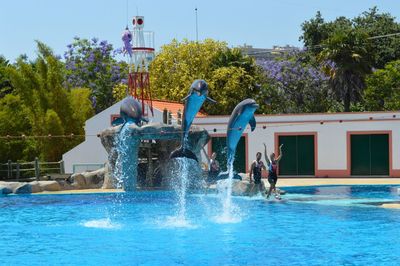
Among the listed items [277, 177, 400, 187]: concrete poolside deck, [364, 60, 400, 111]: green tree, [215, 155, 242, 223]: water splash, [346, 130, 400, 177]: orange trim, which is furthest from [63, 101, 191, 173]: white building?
[364, 60, 400, 111]: green tree

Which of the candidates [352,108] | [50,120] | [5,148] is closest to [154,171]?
[50,120]

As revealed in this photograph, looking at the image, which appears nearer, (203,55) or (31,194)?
(31,194)

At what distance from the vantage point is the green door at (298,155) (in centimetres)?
3014

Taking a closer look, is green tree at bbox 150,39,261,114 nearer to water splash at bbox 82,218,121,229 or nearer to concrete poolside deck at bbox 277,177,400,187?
concrete poolside deck at bbox 277,177,400,187

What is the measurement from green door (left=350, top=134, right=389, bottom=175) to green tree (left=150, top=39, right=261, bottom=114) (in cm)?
994

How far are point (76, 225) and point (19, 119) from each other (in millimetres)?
20249

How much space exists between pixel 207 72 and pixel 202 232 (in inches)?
1005

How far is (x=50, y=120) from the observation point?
32.1m

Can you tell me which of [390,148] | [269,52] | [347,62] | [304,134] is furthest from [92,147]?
[269,52]

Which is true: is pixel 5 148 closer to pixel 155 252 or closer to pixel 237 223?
pixel 237 223

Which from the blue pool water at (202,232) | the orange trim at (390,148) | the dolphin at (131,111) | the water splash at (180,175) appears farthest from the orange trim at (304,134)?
the dolphin at (131,111)

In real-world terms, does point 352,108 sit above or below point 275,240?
above

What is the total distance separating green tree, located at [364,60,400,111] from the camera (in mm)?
A: 40375

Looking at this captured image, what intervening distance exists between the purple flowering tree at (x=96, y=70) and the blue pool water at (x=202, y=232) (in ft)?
79.6
